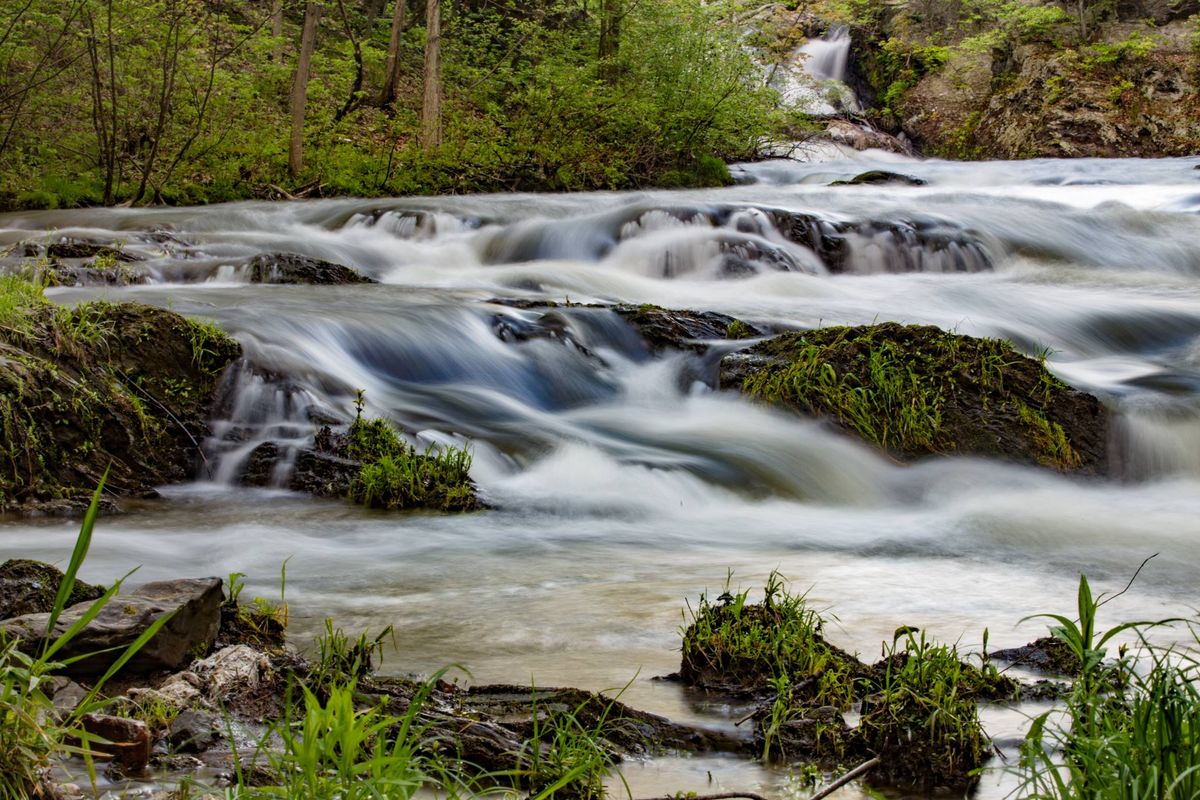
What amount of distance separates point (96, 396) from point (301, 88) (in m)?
12.5

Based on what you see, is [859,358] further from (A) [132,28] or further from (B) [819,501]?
(A) [132,28]

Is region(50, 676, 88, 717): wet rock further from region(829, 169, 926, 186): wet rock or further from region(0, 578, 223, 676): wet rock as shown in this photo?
region(829, 169, 926, 186): wet rock

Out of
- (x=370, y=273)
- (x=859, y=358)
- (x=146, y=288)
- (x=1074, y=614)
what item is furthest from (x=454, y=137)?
(x=1074, y=614)

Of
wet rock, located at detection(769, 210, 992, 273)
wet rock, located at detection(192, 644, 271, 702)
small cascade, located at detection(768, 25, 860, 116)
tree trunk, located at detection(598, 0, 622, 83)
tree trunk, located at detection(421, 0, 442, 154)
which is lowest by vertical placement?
wet rock, located at detection(192, 644, 271, 702)

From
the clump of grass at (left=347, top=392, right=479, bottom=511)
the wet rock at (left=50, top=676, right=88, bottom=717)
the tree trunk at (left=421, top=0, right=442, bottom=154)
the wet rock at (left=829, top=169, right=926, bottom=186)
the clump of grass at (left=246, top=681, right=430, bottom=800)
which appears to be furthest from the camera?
the tree trunk at (left=421, top=0, right=442, bottom=154)

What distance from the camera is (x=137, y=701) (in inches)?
102

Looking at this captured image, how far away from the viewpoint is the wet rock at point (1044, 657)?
3.45 m

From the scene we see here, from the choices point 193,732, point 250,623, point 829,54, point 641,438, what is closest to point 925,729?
point 193,732

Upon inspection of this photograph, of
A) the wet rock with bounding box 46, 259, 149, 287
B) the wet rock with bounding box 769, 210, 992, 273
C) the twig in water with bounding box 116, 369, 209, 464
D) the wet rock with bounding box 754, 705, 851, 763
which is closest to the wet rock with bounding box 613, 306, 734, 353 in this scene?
the twig in water with bounding box 116, 369, 209, 464

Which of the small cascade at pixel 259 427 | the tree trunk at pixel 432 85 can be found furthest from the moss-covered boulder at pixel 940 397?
the tree trunk at pixel 432 85

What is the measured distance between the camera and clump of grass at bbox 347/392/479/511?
240 inches

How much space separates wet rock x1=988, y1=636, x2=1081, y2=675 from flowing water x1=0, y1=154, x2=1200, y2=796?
0.96 ft

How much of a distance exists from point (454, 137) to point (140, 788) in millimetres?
18062

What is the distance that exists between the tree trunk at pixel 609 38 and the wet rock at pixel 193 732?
60.8 ft
